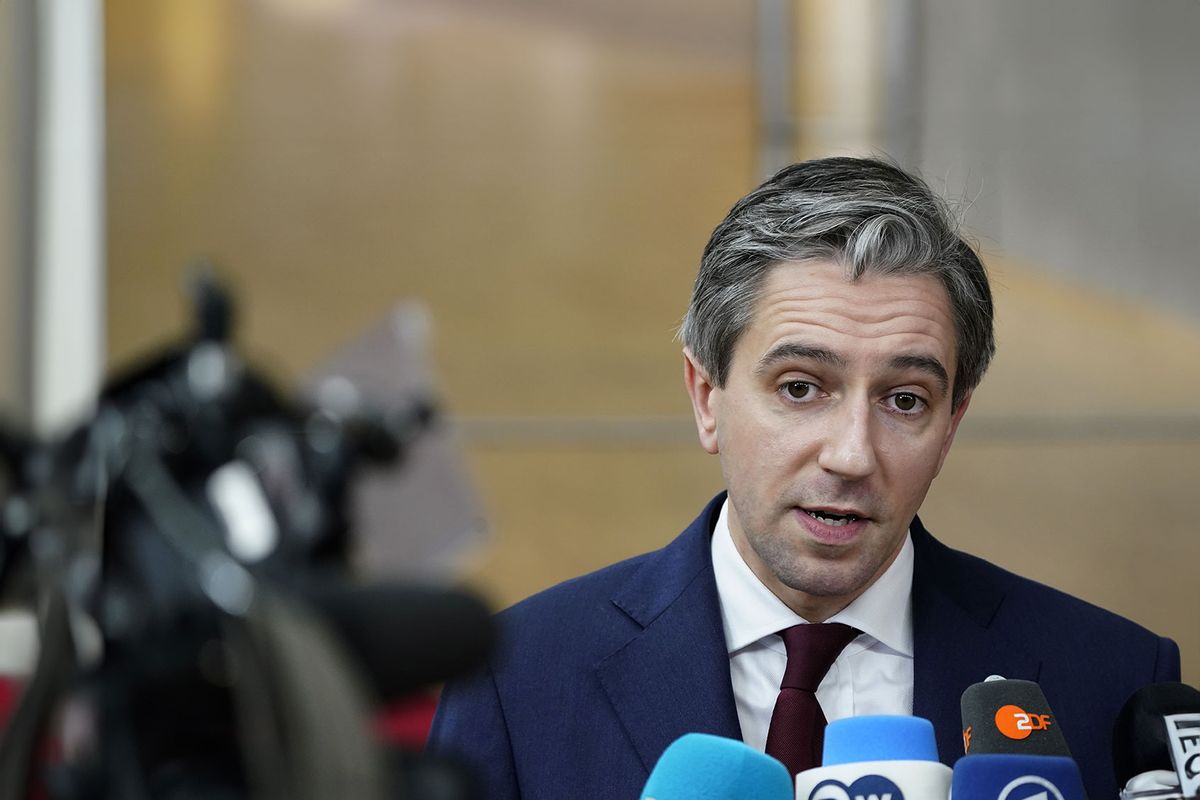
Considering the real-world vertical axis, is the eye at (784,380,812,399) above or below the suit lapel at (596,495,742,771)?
above

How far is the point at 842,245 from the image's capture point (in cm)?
172

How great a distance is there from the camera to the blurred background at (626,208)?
4297 mm

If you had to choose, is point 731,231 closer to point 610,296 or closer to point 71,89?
point 610,296

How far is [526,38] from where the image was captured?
444 cm

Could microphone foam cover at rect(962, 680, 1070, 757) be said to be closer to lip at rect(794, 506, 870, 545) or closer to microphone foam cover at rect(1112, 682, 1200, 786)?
microphone foam cover at rect(1112, 682, 1200, 786)

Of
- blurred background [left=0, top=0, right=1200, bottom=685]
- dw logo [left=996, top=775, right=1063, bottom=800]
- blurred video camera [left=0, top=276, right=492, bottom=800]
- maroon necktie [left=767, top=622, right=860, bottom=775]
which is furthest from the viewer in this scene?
blurred background [left=0, top=0, right=1200, bottom=685]

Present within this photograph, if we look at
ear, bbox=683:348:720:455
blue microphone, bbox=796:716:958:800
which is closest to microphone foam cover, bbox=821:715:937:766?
blue microphone, bbox=796:716:958:800

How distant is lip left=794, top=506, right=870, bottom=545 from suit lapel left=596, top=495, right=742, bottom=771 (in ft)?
0.63

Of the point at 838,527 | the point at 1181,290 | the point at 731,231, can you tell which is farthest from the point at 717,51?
the point at 838,527

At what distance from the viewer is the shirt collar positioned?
68.1 inches

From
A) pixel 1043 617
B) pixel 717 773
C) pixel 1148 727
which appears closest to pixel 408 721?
pixel 717 773

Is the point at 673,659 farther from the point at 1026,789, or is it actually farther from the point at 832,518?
the point at 1026,789

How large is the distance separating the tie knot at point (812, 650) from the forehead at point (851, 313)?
1.05 ft

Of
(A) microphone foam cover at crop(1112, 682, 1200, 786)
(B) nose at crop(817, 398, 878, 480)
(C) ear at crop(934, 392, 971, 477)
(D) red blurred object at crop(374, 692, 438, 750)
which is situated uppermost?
(D) red blurred object at crop(374, 692, 438, 750)
